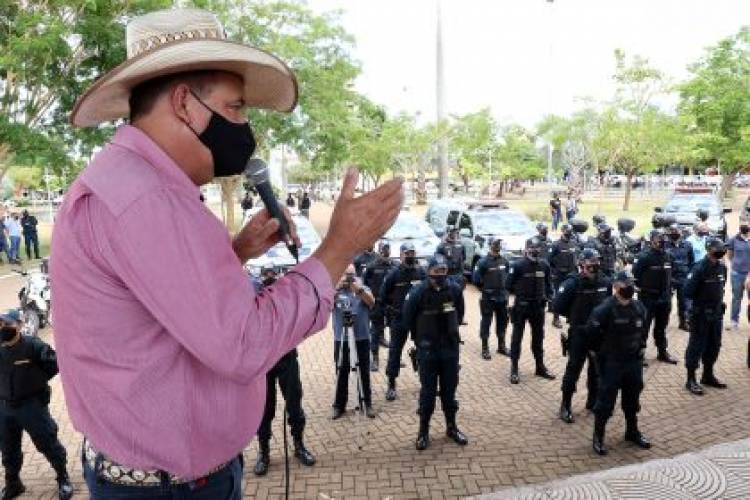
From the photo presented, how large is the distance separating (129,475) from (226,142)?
944mm

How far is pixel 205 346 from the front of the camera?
48.6 inches

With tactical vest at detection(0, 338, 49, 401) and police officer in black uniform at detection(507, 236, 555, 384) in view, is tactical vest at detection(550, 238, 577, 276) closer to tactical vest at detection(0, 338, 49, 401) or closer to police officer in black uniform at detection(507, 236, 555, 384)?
police officer in black uniform at detection(507, 236, 555, 384)

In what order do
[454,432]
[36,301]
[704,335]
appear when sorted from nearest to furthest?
[454,432] < [704,335] < [36,301]

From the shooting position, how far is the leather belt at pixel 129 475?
156 centimetres

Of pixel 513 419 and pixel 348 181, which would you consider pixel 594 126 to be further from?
pixel 348 181

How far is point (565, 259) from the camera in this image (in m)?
11.8

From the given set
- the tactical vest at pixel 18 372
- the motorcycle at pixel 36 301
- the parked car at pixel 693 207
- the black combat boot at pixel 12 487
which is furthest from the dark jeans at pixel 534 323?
the parked car at pixel 693 207

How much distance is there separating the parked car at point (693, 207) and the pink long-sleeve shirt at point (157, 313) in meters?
19.6

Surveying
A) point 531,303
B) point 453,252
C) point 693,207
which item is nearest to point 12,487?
point 531,303

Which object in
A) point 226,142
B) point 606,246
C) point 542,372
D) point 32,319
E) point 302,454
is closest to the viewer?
point 226,142

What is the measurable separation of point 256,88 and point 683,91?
117 ft

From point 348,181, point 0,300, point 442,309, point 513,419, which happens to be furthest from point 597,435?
point 0,300

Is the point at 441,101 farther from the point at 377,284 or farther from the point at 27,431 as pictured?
the point at 27,431

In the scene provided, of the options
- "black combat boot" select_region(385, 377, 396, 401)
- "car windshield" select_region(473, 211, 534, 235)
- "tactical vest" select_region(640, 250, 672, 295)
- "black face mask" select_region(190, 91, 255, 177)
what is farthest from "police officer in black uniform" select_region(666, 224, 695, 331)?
"black face mask" select_region(190, 91, 255, 177)
